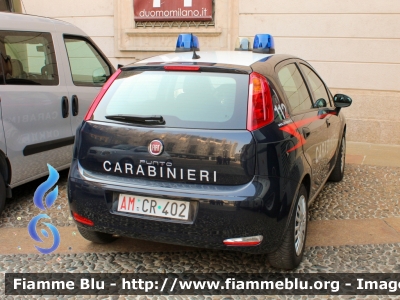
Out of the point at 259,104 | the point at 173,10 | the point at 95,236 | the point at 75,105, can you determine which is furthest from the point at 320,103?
the point at 173,10

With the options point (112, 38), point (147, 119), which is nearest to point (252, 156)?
point (147, 119)

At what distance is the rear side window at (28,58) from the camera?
458 cm

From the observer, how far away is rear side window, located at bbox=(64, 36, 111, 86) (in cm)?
544

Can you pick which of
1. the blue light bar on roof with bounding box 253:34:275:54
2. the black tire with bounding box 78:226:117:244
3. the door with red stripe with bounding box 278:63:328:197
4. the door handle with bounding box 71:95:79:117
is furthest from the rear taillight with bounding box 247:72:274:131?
the door handle with bounding box 71:95:79:117

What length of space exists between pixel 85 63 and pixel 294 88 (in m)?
2.72

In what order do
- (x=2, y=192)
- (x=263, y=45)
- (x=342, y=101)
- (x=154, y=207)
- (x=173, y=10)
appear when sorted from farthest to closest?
(x=173, y=10), (x=342, y=101), (x=2, y=192), (x=263, y=45), (x=154, y=207)

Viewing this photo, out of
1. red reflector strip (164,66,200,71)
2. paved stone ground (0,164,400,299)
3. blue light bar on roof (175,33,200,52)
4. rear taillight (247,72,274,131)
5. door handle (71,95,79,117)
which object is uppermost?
blue light bar on roof (175,33,200,52)

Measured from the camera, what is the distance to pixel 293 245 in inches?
130

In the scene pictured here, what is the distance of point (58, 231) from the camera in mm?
4250

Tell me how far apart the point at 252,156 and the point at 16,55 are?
111 inches

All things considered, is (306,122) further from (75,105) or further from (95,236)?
(75,105)

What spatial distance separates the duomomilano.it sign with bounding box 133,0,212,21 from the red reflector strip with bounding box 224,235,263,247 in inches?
259

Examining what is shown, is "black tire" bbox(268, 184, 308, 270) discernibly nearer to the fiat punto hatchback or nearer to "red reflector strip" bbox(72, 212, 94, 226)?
the fiat punto hatchback

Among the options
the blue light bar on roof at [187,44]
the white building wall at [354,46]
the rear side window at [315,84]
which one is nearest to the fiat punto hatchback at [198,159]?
the blue light bar on roof at [187,44]
